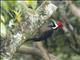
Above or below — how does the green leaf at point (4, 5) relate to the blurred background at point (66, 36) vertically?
above

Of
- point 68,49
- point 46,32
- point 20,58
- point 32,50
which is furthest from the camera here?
point 68,49

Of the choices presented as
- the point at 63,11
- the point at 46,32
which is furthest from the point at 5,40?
the point at 63,11

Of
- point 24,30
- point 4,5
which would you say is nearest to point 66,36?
point 4,5

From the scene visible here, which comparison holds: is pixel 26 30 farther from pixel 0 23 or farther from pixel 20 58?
pixel 20 58

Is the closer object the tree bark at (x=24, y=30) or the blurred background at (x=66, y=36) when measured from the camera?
the tree bark at (x=24, y=30)

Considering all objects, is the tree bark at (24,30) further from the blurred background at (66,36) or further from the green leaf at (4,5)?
the blurred background at (66,36)

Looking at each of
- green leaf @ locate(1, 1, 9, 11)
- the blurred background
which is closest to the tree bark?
green leaf @ locate(1, 1, 9, 11)

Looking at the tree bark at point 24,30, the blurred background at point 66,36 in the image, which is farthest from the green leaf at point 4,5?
the blurred background at point 66,36

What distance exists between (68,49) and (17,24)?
2096 millimetres

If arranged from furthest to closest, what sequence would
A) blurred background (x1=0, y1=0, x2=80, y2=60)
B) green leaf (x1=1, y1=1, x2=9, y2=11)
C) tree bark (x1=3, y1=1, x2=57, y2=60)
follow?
blurred background (x1=0, y1=0, x2=80, y2=60) < green leaf (x1=1, y1=1, x2=9, y2=11) < tree bark (x1=3, y1=1, x2=57, y2=60)

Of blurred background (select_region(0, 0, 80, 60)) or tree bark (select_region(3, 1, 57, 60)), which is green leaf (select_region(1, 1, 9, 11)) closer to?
tree bark (select_region(3, 1, 57, 60))

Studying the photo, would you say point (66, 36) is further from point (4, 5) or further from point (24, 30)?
point (24, 30)

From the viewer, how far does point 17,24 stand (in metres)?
1.94

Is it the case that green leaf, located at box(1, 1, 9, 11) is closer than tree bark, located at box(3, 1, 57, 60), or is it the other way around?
tree bark, located at box(3, 1, 57, 60)
